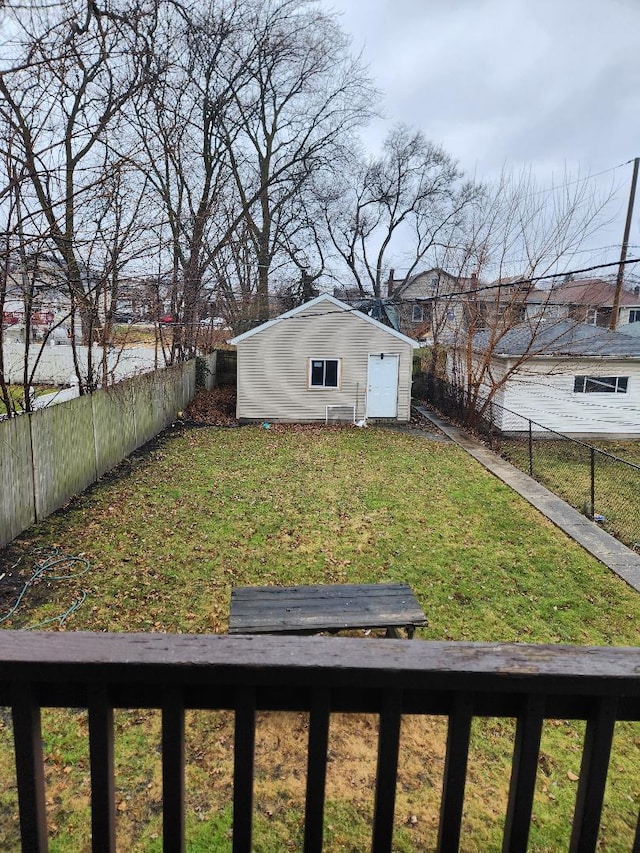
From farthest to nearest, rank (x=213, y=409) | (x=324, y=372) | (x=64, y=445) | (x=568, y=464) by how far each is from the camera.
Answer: (x=213, y=409)
(x=324, y=372)
(x=568, y=464)
(x=64, y=445)

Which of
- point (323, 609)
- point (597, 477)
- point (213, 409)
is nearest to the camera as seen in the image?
point (323, 609)

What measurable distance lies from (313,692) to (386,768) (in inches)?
10.4

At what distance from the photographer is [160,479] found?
9.69 m

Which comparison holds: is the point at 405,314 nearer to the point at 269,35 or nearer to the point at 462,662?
the point at 269,35

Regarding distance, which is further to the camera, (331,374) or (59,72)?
(331,374)

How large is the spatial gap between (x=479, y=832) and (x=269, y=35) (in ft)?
75.5

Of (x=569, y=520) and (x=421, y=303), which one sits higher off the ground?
(x=421, y=303)

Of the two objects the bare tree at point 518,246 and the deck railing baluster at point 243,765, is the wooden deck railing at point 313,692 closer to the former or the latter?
the deck railing baluster at point 243,765

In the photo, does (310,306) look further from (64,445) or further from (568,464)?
(64,445)

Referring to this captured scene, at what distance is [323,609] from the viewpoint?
14.7ft

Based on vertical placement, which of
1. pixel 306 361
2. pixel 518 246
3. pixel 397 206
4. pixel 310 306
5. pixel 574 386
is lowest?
pixel 574 386

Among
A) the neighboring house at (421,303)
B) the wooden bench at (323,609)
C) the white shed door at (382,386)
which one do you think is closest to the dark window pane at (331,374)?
the white shed door at (382,386)

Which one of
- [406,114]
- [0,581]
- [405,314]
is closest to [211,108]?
[406,114]

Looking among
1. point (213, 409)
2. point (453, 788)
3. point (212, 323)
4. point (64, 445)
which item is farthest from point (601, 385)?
point (453, 788)
